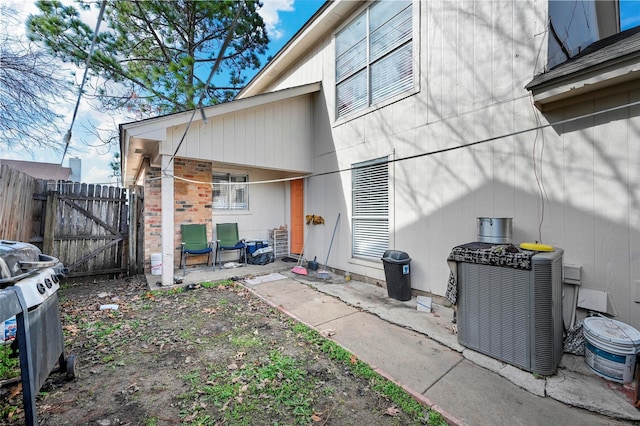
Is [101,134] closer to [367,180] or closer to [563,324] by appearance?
[367,180]

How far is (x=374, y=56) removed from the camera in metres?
5.41

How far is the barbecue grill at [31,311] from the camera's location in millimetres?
1545

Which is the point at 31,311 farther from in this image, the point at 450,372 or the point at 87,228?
the point at 87,228

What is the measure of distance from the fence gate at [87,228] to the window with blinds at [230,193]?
203cm

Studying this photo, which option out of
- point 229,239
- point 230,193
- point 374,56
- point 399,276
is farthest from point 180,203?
point 374,56

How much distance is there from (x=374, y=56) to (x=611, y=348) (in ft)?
18.4

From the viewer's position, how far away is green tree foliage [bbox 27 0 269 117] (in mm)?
8039

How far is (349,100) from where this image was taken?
6066 mm

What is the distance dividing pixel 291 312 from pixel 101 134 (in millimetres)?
12645

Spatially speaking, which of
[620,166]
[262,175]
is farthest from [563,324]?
[262,175]

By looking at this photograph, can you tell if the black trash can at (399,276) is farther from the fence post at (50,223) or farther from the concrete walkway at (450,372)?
the fence post at (50,223)

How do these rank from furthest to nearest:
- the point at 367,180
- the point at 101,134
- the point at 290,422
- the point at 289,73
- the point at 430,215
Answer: the point at 101,134 → the point at 289,73 → the point at 367,180 → the point at 430,215 → the point at 290,422

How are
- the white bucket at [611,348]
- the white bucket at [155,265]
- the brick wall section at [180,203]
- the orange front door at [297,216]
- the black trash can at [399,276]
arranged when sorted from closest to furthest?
the white bucket at [611,348] < the black trash can at [399,276] < the white bucket at [155,265] < the brick wall section at [180,203] < the orange front door at [297,216]

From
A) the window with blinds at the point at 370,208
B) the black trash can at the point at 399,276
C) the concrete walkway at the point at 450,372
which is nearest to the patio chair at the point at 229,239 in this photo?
the concrete walkway at the point at 450,372
